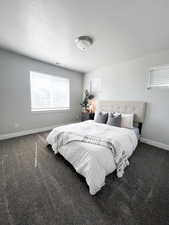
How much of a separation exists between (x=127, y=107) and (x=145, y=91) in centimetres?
68

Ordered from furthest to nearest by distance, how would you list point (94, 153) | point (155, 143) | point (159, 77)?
point (155, 143), point (159, 77), point (94, 153)

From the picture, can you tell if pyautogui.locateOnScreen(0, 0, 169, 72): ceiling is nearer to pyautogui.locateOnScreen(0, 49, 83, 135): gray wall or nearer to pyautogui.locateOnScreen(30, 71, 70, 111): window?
pyautogui.locateOnScreen(0, 49, 83, 135): gray wall

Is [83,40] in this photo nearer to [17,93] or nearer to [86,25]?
[86,25]

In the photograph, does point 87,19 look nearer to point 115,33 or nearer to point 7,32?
point 115,33

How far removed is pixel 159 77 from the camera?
2.74 m

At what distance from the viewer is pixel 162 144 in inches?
110

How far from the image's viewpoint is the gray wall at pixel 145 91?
8.86 feet

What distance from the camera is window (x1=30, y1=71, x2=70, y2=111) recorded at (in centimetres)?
365

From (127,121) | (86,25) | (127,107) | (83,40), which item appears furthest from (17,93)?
(127,107)

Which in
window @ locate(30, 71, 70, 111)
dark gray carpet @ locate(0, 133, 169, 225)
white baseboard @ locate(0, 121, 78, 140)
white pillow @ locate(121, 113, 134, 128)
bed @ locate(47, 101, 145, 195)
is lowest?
dark gray carpet @ locate(0, 133, 169, 225)

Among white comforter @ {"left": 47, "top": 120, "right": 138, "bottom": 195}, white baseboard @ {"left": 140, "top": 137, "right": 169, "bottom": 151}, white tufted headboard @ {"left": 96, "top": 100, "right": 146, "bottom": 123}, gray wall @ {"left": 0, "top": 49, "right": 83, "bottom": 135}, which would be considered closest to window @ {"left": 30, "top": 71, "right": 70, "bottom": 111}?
gray wall @ {"left": 0, "top": 49, "right": 83, "bottom": 135}

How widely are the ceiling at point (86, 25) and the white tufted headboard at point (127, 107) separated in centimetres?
144

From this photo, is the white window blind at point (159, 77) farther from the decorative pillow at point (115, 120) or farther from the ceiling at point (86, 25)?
the decorative pillow at point (115, 120)

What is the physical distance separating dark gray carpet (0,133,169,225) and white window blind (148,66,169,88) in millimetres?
1967
